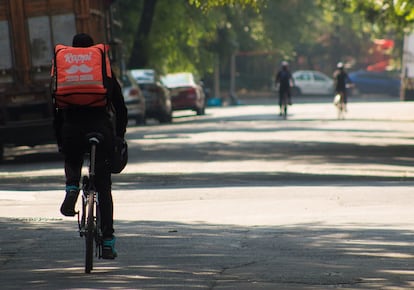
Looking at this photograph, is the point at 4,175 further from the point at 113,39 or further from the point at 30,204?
the point at 113,39

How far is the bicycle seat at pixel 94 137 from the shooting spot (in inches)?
366

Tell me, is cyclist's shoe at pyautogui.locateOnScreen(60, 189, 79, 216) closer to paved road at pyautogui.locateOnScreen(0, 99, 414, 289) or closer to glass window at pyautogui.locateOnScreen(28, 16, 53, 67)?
paved road at pyautogui.locateOnScreen(0, 99, 414, 289)

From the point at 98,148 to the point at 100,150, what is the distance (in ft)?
0.10

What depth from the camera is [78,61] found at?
30.9 feet

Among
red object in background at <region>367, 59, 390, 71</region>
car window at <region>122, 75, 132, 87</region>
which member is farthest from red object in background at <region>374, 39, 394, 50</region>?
car window at <region>122, 75, 132, 87</region>

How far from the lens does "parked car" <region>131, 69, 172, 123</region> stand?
40.5 m

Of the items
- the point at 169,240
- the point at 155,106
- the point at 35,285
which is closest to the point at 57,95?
the point at 35,285

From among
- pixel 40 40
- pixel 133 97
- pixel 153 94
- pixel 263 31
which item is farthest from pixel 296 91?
pixel 40 40

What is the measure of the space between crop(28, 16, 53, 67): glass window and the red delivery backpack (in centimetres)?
1484

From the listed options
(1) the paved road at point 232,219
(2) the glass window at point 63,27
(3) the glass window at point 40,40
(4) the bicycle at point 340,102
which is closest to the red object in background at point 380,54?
(4) the bicycle at point 340,102

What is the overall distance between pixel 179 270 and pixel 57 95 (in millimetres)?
1504

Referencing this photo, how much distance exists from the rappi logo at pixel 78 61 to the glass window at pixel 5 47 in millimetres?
14949

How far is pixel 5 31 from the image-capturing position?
950 inches

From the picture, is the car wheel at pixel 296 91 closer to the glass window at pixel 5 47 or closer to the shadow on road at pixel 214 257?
the glass window at pixel 5 47
